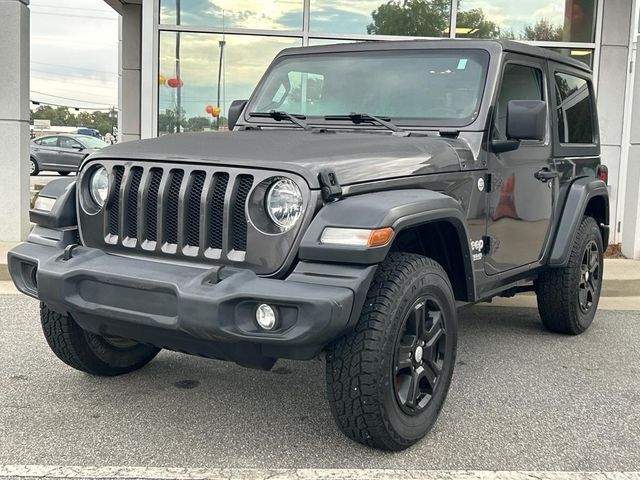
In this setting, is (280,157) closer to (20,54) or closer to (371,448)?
(371,448)

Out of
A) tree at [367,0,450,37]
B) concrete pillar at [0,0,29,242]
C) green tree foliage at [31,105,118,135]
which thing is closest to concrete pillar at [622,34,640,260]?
tree at [367,0,450,37]

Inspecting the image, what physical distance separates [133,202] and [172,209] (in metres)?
0.23

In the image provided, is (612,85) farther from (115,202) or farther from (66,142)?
(66,142)

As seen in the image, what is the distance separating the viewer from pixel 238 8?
9820 millimetres

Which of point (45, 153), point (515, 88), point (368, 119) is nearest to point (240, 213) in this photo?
point (368, 119)

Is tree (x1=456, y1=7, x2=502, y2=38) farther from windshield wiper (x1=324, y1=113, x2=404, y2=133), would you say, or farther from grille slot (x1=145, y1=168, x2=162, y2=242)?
grille slot (x1=145, y1=168, x2=162, y2=242)

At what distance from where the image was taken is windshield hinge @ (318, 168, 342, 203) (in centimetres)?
292

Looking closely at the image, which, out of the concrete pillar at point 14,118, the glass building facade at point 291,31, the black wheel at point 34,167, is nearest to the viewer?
the concrete pillar at point 14,118

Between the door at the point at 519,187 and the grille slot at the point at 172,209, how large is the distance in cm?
182

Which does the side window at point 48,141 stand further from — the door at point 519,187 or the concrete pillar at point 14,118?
the door at point 519,187

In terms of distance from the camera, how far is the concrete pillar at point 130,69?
14336 mm

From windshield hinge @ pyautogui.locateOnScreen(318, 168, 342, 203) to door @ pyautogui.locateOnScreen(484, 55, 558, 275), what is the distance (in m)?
1.40

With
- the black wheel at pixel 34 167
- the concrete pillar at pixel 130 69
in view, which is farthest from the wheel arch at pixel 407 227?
the black wheel at pixel 34 167

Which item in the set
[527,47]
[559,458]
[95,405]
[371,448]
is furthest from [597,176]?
[95,405]
